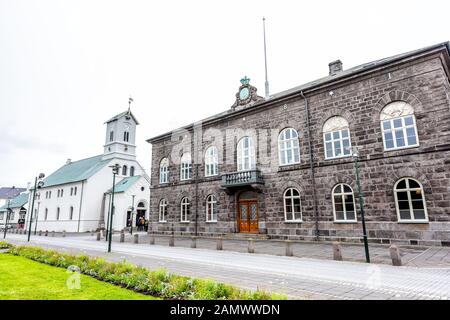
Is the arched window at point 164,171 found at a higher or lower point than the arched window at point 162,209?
higher

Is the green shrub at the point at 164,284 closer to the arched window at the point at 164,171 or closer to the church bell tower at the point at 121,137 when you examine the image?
the arched window at the point at 164,171

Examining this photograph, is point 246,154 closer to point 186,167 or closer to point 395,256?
point 186,167

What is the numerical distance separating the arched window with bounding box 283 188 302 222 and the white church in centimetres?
2466

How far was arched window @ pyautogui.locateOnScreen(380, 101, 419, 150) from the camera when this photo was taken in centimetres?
1614

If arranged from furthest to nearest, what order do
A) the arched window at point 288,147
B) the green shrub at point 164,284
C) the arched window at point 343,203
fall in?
the arched window at point 288,147 → the arched window at point 343,203 → the green shrub at point 164,284

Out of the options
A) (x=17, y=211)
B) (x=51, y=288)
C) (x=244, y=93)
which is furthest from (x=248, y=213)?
(x=17, y=211)

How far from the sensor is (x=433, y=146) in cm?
1523

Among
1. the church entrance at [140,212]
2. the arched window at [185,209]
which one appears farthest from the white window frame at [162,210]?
the church entrance at [140,212]

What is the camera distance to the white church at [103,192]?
41531 millimetres

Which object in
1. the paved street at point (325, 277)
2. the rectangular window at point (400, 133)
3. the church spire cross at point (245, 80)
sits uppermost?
the church spire cross at point (245, 80)

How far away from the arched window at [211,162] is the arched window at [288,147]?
6.81 meters

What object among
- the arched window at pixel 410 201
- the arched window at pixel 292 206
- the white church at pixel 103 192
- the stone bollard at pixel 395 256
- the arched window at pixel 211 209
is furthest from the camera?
the white church at pixel 103 192

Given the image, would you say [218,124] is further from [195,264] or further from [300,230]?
[195,264]

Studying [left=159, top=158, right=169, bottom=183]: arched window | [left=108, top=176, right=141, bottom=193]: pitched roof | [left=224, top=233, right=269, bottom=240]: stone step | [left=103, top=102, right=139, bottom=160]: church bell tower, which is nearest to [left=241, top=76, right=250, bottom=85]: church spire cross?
[left=159, top=158, right=169, bottom=183]: arched window
